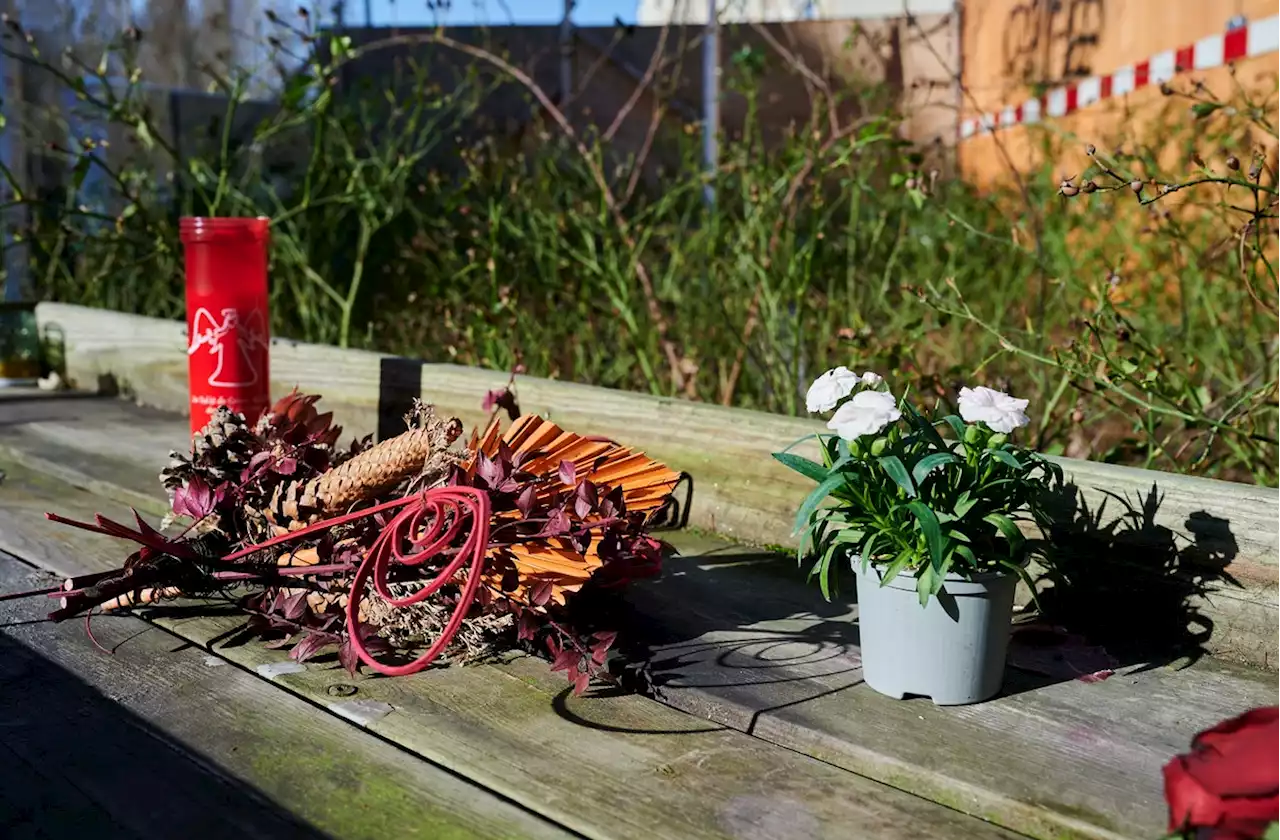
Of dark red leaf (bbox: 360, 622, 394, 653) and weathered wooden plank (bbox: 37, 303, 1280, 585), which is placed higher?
weathered wooden plank (bbox: 37, 303, 1280, 585)

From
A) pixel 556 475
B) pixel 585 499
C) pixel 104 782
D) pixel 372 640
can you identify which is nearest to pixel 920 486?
pixel 585 499

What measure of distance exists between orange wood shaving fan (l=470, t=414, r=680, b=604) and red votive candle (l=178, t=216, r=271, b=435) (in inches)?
40.1

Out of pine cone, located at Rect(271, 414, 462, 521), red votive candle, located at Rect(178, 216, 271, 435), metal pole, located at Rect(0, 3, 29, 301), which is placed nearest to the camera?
pine cone, located at Rect(271, 414, 462, 521)

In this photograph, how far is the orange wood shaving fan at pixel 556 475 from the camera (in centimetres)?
177

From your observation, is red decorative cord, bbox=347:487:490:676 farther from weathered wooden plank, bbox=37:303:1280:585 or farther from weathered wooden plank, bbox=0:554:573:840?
weathered wooden plank, bbox=37:303:1280:585

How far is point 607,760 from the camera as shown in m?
1.45

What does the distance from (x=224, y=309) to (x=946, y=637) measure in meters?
1.90

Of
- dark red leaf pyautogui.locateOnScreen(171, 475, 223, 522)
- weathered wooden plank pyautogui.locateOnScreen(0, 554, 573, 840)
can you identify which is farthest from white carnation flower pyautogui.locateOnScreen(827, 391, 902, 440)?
dark red leaf pyautogui.locateOnScreen(171, 475, 223, 522)

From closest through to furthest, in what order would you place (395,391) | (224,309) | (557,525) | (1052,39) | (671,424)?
(557,525)
(671,424)
(224,309)
(395,391)
(1052,39)

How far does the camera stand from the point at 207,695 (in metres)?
1.65

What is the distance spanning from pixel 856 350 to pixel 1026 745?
141 centimetres

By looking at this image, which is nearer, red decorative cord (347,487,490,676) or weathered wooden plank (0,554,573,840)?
weathered wooden plank (0,554,573,840)

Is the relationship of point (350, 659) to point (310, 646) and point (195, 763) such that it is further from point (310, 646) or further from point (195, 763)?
point (195, 763)

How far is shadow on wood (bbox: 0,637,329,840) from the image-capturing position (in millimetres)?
1288
